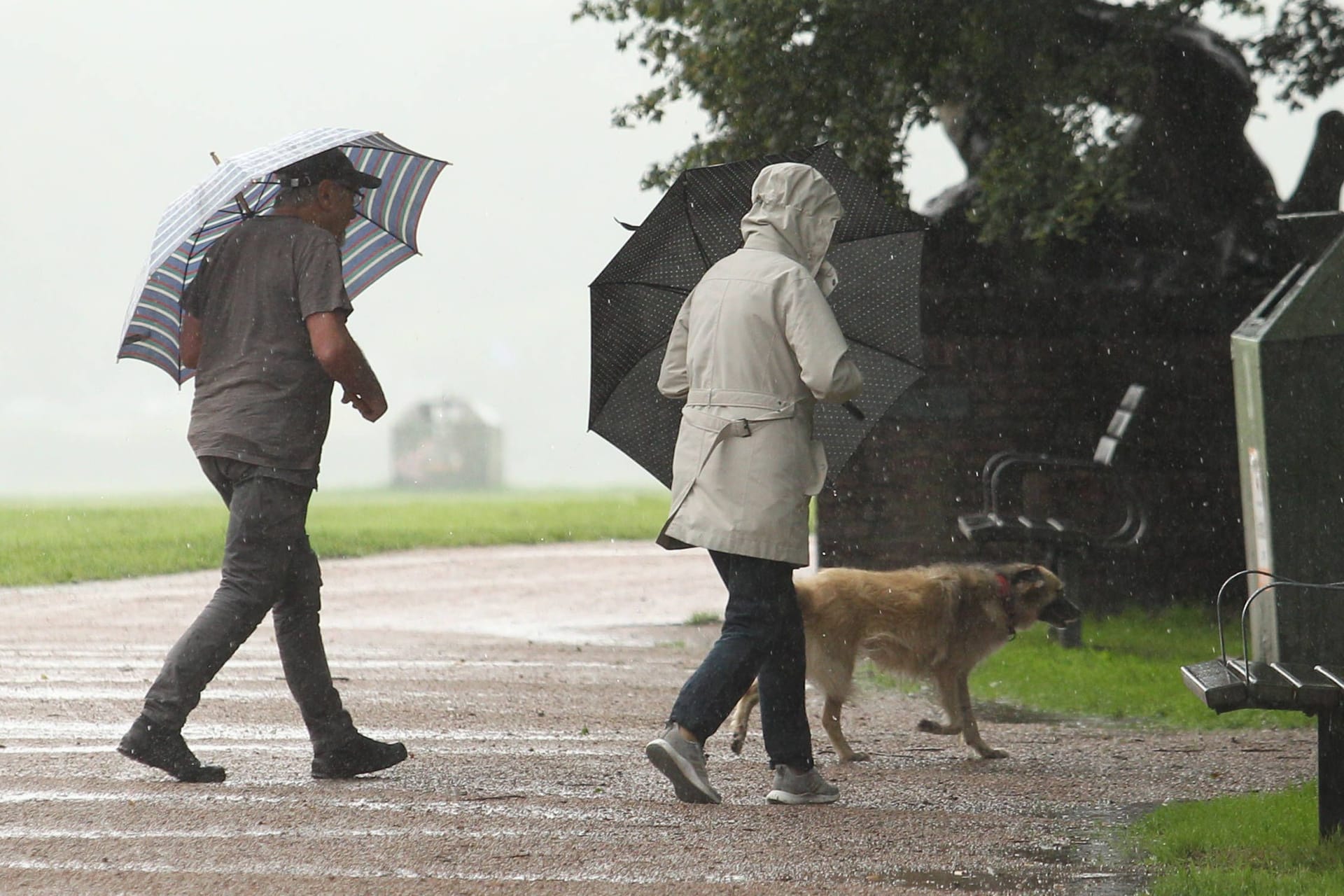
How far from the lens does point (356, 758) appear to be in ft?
19.1

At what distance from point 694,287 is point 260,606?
6.52 ft

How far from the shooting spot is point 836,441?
6.35 meters

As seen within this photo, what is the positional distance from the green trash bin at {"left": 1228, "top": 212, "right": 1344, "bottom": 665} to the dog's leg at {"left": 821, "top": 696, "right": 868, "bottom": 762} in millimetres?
2678

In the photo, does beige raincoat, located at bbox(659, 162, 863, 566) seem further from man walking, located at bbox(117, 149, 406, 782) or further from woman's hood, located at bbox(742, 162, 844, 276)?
A: man walking, located at bbox(117, 149, 406, 782)

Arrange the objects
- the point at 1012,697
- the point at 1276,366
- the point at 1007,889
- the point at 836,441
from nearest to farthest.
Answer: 1. the point at 1007,889
2. the point at 836,441
3. the point at 1276,366
4. the point at 1012,697

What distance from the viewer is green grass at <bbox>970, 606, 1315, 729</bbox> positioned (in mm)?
7914

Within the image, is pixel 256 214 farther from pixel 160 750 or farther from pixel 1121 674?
pixel 1121 674

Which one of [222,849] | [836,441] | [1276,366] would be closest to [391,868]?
[222,849]

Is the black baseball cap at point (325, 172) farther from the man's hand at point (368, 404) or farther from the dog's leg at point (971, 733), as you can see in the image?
the dog's leg at point (971, 733)

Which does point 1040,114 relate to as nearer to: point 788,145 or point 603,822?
point 788,145

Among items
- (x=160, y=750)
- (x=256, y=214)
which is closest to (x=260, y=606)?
(x=160, y=750)

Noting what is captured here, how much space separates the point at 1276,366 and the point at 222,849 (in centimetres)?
570

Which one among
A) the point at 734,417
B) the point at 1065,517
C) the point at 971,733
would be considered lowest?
the point at 971,733

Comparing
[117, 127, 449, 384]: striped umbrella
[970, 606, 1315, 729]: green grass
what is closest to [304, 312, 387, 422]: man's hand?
[117, 127, 449, 384]: striped umbrella
